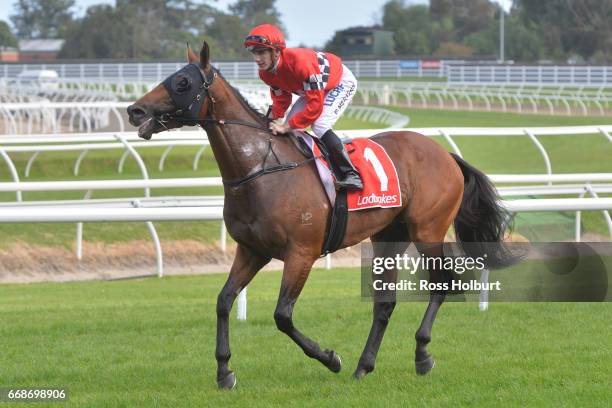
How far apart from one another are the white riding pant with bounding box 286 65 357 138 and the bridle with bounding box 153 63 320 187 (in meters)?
0.42

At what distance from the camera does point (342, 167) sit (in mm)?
5445


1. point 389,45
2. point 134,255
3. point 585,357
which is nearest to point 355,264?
point 134,255

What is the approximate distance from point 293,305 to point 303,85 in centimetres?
103

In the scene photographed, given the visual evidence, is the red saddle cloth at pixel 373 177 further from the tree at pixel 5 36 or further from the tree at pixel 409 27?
the tree at pixel 5 36

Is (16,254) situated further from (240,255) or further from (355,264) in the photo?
(240,255)

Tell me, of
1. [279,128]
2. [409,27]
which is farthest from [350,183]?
[409,27]

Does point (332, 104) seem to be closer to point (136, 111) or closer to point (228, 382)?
point (136, 111)

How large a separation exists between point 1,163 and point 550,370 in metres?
11.5

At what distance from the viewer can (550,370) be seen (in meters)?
5.14

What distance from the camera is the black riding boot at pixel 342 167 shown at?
540 centimetres

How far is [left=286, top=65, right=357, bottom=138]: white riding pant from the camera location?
557cm

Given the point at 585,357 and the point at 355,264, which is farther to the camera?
the point at 355,264

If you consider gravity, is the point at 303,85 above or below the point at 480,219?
above

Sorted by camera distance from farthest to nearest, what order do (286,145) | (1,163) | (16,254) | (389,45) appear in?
(389,45) < (1,163) < (16,254) < (286,145)
